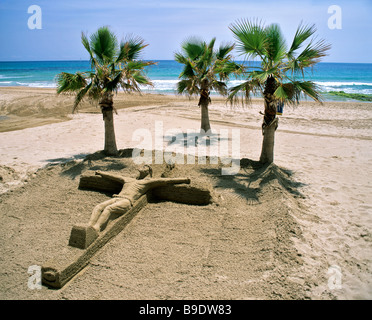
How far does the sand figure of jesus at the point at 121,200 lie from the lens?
4673 mm

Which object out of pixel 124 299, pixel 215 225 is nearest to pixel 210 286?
pixel 124 299

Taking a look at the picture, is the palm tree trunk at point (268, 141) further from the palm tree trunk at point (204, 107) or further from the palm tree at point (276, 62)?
the palm tree trunk at point (204, 107)

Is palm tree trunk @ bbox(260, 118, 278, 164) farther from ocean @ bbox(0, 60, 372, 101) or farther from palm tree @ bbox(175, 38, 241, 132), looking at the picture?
ocean @ bbox(0, 60, 372, 101)

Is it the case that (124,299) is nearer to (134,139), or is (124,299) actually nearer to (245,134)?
(134,139)

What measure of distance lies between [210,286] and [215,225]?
156cm

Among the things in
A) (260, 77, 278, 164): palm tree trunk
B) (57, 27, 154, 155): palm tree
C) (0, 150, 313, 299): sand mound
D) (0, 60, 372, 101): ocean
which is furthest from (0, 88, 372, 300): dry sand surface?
(0, 60, 372, 101): ocean

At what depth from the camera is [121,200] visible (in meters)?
5.41

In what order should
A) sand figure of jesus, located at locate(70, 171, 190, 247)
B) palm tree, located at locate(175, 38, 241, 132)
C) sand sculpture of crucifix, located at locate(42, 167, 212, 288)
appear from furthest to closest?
1. palm tree, located at locate(175, 38, 241, 132)
2. sand figure of jesus, located at locate(70, 171, 190, 247)
3. sand sculpture of crucifix, located at locate(42, 167, 212, 288)

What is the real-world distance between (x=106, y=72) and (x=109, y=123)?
1.46 m

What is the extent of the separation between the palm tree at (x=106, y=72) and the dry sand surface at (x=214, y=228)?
1.95 metres

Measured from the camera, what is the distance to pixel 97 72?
7961 mm

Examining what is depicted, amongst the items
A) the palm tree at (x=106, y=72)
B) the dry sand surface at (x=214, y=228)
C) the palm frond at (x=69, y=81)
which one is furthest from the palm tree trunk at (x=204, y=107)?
the palm frond at (x=69, y=81)

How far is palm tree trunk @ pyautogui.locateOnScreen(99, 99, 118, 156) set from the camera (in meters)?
8.58

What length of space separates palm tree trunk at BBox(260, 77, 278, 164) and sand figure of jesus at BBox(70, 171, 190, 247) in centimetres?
281
